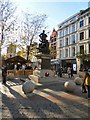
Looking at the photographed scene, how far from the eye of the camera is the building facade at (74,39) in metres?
48.4

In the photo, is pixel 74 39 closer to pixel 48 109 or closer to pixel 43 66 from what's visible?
pixel 43 66

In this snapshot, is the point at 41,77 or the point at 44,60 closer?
the point at 41,77

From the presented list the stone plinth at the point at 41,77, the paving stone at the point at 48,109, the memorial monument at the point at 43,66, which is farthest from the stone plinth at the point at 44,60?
the paving stone at the point at 48,109

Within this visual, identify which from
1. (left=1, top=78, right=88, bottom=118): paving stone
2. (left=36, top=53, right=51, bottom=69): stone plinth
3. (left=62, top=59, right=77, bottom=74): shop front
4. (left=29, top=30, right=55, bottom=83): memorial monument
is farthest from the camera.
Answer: (left=62, top=59, right=77, bottom=74): shop front

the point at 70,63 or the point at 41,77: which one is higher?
the point at 70,63

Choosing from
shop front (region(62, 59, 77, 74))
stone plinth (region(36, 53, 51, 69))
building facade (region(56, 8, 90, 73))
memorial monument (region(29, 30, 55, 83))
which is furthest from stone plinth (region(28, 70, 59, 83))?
shop front (region(62, 59, 77, 74))

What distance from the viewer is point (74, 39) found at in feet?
177

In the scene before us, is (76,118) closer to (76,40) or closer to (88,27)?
(88,27)

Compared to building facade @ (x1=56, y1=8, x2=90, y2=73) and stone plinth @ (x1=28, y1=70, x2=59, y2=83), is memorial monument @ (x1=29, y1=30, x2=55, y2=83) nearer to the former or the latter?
stone plinth @ (x1=28, y1=70, x2=59, y2=83)

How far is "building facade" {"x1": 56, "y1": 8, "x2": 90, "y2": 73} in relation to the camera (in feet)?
159

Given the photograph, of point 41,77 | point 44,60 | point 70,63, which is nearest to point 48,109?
point 41,77

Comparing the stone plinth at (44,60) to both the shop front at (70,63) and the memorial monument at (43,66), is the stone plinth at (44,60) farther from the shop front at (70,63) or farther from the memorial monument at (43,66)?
the shop front at (70,63)

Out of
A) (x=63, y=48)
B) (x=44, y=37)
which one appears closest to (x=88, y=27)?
(x=63, y=48)

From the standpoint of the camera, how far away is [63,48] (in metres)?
59.2
